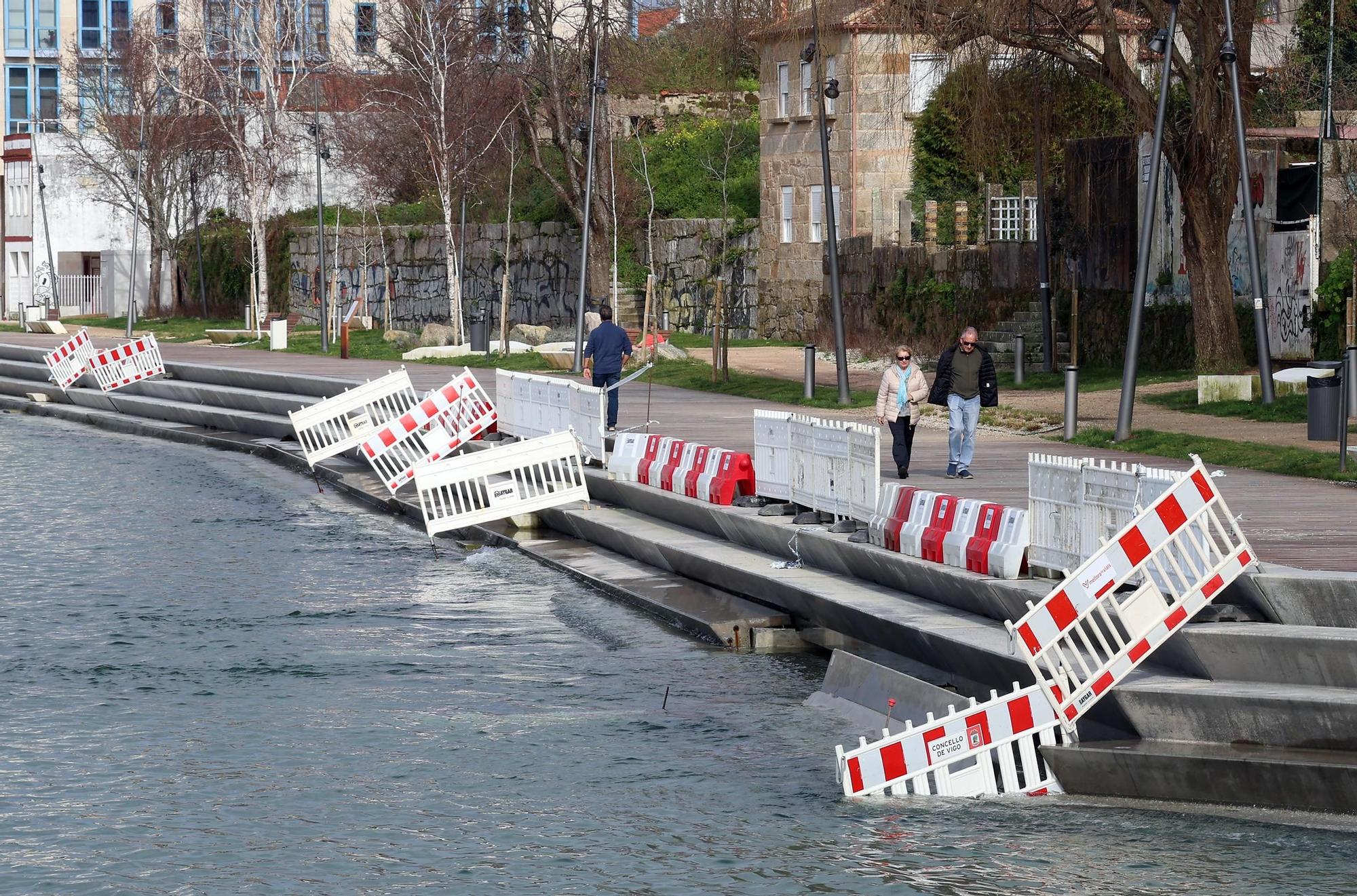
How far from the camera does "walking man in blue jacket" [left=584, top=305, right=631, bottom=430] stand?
25.4m

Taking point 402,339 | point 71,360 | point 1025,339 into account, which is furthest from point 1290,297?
point 71,360

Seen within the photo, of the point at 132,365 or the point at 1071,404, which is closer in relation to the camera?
the point at 1071,404

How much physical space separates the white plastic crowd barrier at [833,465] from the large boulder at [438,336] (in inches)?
1125

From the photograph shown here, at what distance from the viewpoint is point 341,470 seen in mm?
27719

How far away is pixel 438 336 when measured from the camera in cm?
4569

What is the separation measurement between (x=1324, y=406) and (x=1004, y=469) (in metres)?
3.77

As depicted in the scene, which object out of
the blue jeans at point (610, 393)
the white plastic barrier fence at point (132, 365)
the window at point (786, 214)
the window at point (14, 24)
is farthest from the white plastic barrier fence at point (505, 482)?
the window at point (14, 24)

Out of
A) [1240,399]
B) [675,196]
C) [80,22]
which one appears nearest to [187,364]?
[675,196]

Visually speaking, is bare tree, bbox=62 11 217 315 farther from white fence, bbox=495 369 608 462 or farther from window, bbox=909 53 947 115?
white fence, bbox=495 369 608 462

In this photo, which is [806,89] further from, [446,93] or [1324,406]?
[1324,406]

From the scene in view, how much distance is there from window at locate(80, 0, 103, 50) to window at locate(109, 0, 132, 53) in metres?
0.77

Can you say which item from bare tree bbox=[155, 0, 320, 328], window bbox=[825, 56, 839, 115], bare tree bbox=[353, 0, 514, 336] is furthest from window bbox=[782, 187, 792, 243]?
bare tree bbox=[155, 0, 320, 328]

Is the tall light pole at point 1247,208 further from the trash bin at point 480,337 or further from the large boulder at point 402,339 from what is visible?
the large boulder at point 402,339

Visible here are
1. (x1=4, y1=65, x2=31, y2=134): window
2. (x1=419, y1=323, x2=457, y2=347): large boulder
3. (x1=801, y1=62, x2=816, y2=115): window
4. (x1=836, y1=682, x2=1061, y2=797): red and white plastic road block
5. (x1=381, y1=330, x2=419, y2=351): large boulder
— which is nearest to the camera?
(x1=836, y1=682, x2=1061, y2=797): red and white plastic road block
